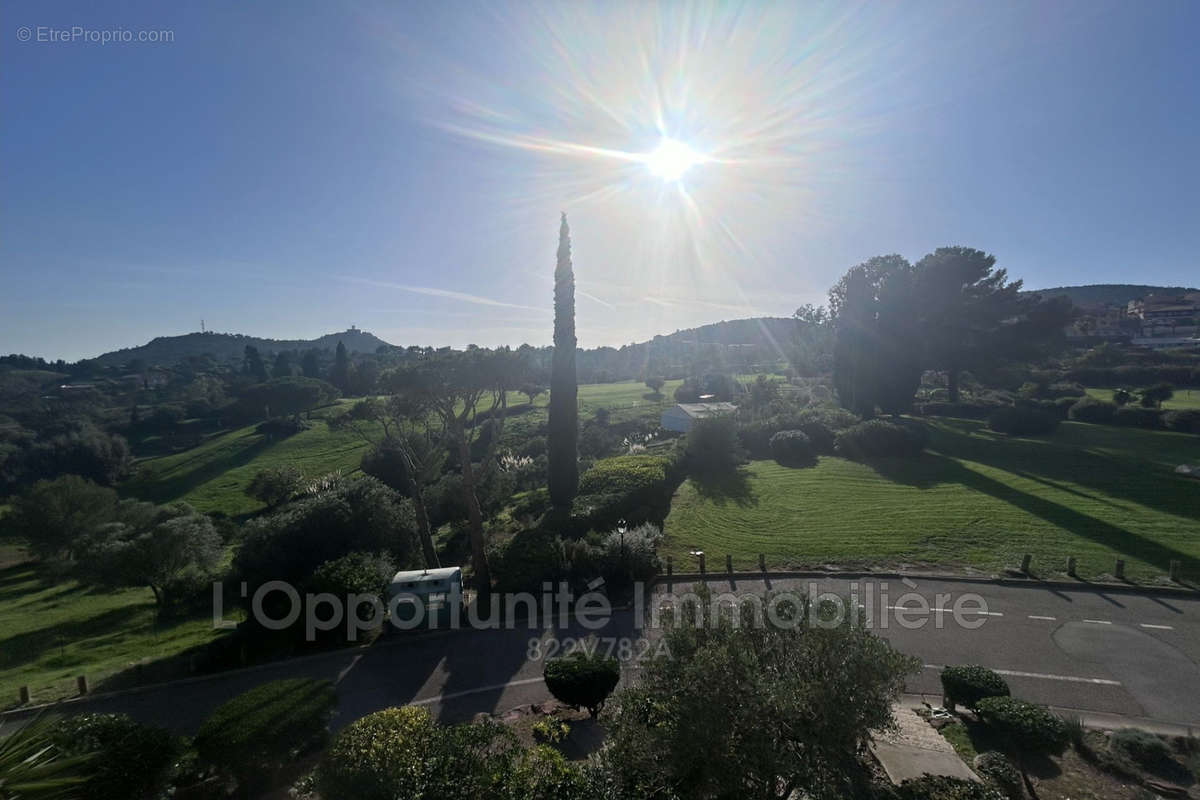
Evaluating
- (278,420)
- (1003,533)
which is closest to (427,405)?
(1003,533)

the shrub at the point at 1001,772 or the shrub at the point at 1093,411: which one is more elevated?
the shrub at the point at 1093,411

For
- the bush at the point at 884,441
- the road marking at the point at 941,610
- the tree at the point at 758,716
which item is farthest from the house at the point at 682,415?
the tree at the point at 758,716

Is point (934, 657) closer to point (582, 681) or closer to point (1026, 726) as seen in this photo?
point (1026, 726)

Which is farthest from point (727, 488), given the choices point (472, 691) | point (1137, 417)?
point (1137, 417)

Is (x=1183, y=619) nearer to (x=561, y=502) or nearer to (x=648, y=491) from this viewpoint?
(x=648, y=491)

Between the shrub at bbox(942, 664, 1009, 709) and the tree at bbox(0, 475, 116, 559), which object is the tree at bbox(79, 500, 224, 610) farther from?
the shrub at bbox(942, 664, 1009, 709)

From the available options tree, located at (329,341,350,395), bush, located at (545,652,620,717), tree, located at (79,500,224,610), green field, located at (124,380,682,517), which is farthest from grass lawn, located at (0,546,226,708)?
tree, located at (329,341,350,395)

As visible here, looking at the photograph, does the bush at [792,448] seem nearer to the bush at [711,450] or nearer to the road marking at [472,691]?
the bush at [711,450]
